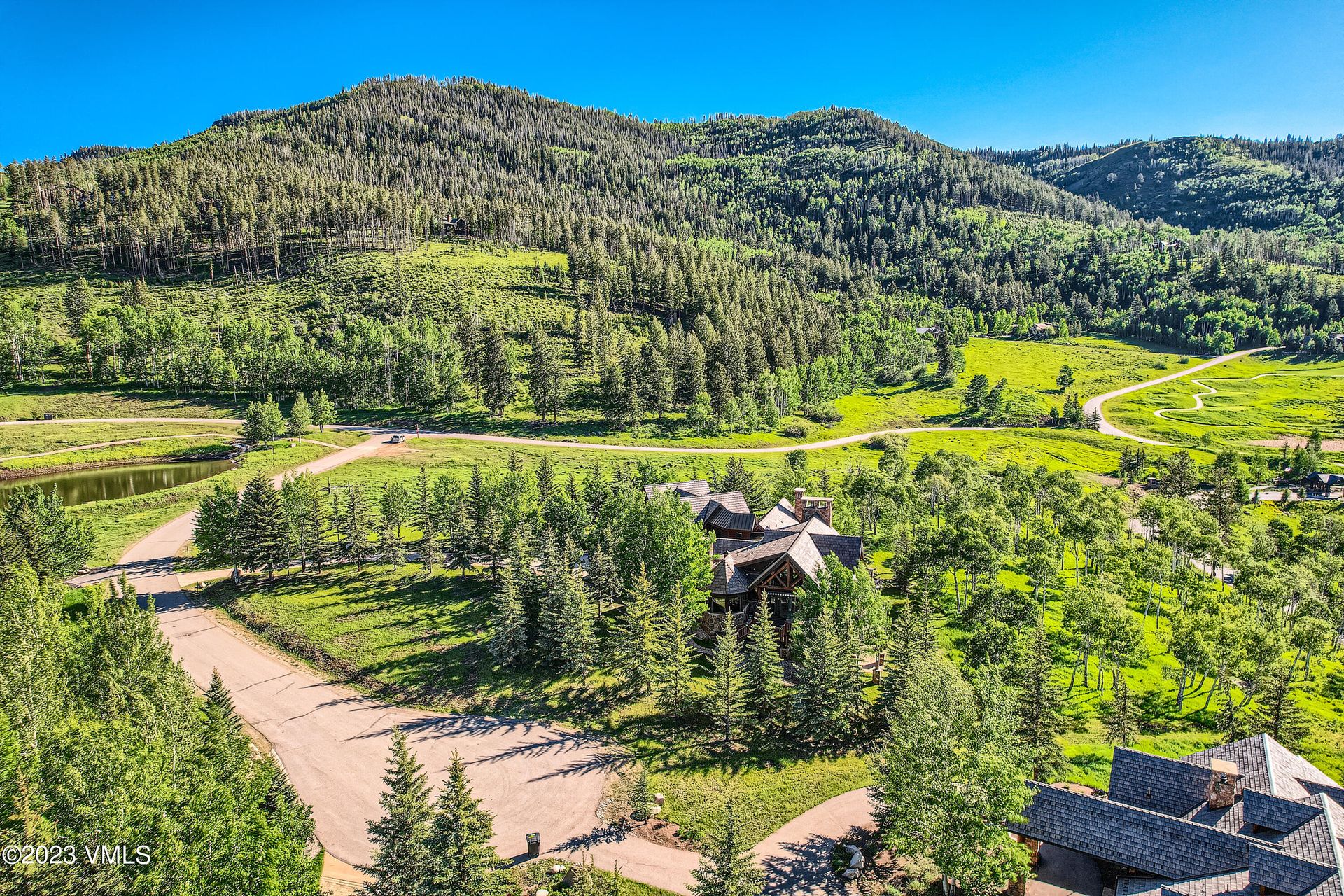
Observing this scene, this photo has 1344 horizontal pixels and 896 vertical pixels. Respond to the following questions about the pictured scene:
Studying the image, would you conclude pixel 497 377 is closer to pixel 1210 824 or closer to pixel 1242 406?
pixel 1210 824

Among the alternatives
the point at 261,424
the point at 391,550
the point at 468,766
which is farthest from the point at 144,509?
the point at 468,766

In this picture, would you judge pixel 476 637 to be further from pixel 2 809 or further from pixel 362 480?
pixel 362 480

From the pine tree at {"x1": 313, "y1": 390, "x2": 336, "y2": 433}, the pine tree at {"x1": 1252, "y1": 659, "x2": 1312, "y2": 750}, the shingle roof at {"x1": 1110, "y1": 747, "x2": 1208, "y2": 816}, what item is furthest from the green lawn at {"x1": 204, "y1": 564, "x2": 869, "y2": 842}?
the pine tree at {"x1": 313, "y1": 390, "x2": 336, "y2": 433}

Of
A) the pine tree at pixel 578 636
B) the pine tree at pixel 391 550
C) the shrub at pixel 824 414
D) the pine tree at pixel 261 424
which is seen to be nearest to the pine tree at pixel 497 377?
the pine tree at pixel 261 424

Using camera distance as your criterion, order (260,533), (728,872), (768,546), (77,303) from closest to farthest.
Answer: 1. (728,872)
2. (768,546)
3. (260,533)
4. (77,303)

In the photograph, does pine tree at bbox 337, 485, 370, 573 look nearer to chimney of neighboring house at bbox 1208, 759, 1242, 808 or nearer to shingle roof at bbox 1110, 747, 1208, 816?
shingle roof at bbox 1110, 747, 1208, 816
